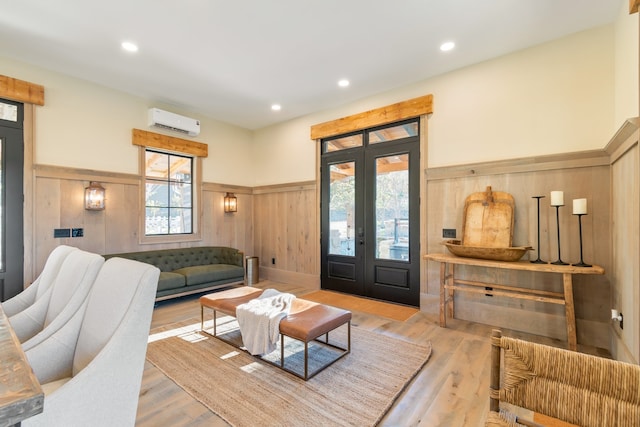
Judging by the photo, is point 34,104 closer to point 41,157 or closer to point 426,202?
point 41,157

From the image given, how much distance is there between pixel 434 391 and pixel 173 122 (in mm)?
5236

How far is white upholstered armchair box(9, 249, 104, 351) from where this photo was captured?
174cm

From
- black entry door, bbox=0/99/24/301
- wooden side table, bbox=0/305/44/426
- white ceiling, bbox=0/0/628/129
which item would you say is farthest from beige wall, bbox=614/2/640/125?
black entry door, bbox=0/99/24/301

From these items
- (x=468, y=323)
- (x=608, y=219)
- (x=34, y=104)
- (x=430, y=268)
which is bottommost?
(x=468, y=323)

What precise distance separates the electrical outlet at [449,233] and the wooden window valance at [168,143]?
445cm

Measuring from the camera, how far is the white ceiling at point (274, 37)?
9.07 feet

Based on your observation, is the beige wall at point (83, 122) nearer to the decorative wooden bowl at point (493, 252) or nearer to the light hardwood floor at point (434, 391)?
the light hardwood floor at point (434, 391)

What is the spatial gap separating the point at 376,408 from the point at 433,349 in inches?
46.6

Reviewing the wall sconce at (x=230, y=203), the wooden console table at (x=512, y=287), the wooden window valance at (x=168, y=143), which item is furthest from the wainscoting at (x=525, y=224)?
the wooden window valance at (x=168, y=143)

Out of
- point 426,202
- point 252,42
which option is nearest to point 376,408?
point 426,202

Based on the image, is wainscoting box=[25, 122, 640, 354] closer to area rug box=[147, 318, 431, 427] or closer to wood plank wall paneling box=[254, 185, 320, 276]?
wood plank wall paneling box=[254, 185, 320, 276]

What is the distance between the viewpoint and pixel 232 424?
188 centimetres

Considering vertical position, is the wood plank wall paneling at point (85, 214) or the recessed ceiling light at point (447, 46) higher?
the recessed ceiling light at point (447, 46)

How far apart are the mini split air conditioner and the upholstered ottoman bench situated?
3.20m
